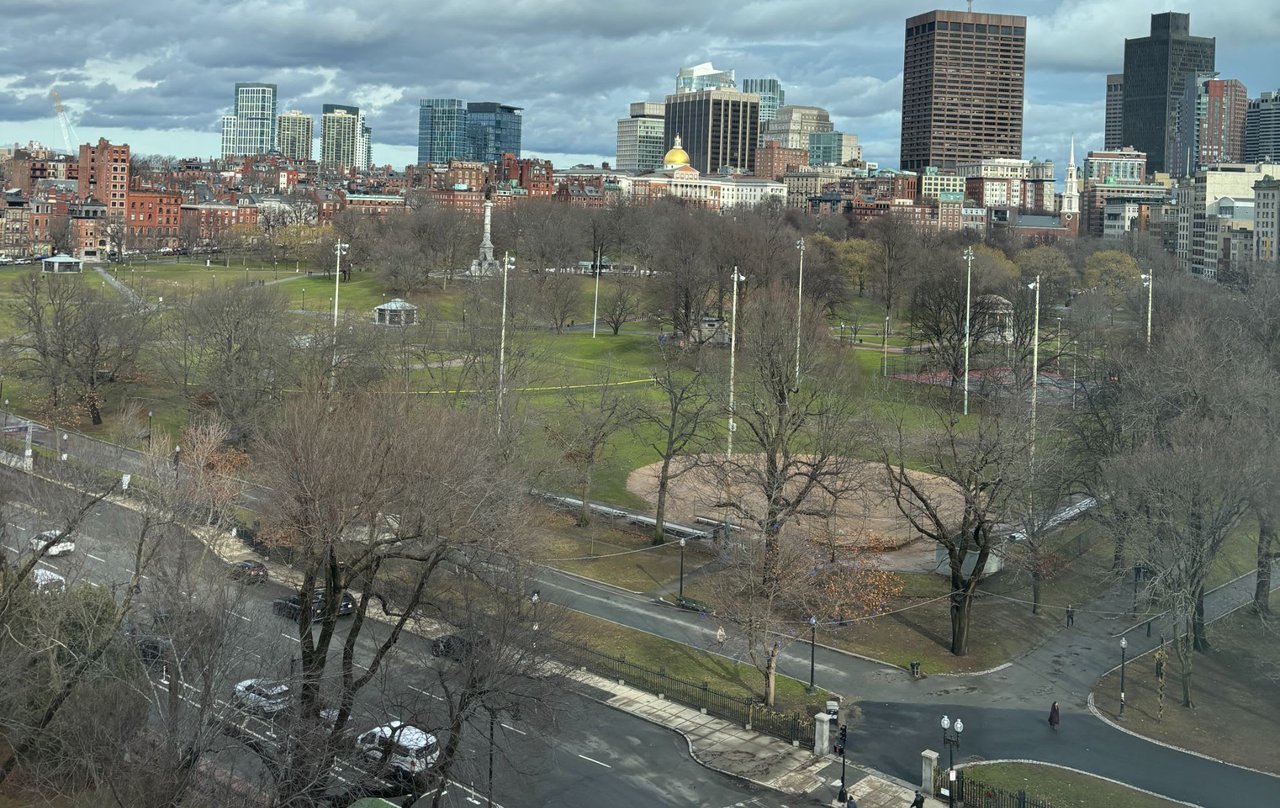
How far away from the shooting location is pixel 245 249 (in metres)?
Answer: 156

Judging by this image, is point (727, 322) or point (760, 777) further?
point (727, 322)

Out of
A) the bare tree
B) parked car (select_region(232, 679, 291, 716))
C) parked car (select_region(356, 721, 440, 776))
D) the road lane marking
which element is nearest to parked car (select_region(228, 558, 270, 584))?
the road lane marking

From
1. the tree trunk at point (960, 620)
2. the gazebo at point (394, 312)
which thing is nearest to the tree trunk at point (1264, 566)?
the tree trunk at point (960, 620)

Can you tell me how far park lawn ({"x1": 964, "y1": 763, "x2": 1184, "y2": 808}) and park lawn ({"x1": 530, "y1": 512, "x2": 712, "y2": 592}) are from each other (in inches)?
619

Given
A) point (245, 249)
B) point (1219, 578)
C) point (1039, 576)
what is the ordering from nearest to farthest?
point (1039, 576) → point (1219, 578) → point (245, 249)

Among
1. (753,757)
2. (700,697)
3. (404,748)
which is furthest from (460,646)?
(700,697)

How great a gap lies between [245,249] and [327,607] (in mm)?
139022

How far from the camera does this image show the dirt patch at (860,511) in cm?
4416

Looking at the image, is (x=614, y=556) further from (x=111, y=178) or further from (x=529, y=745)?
(x=111, y=178)

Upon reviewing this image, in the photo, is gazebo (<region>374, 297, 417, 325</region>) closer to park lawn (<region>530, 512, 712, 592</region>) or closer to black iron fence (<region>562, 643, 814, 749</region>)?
park lawn (<region>530, 512, 712, 592</region>)

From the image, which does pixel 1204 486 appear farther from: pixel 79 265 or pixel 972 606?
pixel 79 265

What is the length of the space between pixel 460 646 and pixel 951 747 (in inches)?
437

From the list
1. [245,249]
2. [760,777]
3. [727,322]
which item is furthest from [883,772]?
[245,249]

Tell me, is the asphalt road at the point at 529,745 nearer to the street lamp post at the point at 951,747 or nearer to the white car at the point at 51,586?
the white car at the point at 51,586
